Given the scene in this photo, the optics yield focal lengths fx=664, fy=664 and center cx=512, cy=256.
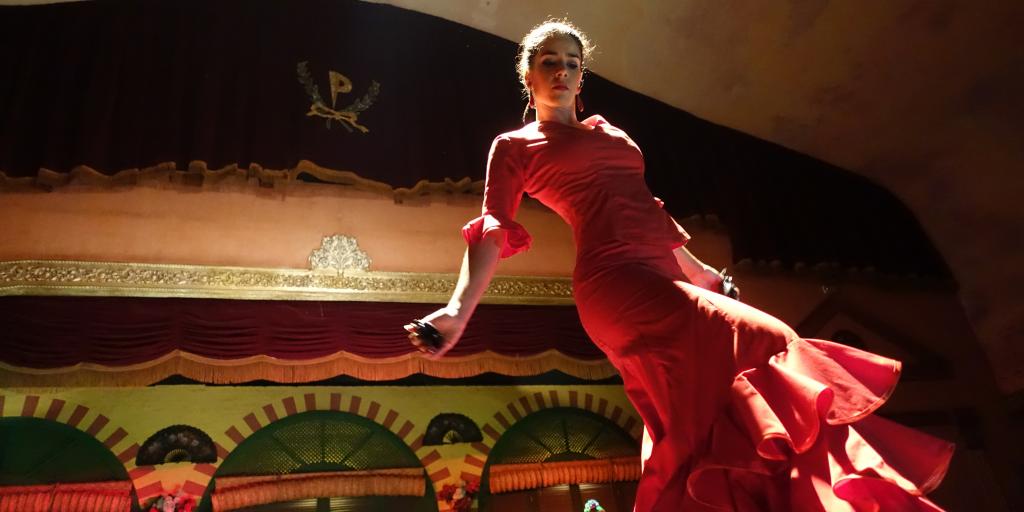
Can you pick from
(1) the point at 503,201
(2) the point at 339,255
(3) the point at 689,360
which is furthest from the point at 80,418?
(3) the point at 689,360

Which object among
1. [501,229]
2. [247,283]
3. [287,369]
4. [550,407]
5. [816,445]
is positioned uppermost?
[247,283]

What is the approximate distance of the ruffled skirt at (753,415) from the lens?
0.92 m

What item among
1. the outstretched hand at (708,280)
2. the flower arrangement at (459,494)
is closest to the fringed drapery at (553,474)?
the flower arrangement at (459,494)

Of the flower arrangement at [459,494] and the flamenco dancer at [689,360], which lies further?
the flower arrangement at [459,494]

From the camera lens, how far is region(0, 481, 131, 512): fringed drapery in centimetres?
385

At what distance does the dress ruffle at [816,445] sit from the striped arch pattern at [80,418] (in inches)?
168

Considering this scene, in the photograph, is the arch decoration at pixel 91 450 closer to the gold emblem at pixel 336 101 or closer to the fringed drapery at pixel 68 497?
the fringed drapery at pixel 68 497

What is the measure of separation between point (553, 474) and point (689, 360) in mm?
3948

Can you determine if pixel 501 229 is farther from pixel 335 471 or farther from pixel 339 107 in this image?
pixel 335 471

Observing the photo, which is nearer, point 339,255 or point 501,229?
point 501,229

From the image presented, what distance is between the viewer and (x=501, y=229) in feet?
4.15

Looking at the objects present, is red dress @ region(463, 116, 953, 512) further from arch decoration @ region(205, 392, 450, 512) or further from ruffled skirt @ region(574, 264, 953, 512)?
arch decoration @ region(205, 392, 450, 512)

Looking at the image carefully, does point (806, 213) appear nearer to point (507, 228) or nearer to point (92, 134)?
point (507, 228)

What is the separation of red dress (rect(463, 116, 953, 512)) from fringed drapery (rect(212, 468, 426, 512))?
3675 millimetres
